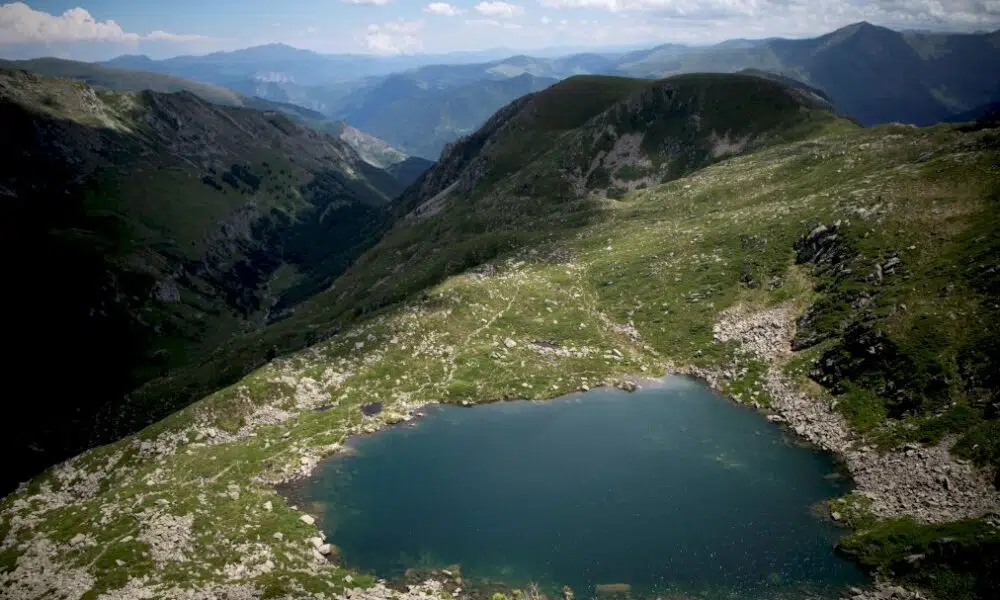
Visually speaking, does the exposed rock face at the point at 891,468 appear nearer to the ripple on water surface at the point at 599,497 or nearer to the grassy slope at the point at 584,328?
the grassy slope at the point at 584,328

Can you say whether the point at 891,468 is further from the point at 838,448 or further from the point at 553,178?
the point at 553,178

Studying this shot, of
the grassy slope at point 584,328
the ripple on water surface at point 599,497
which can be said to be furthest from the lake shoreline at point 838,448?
the grassy slope at point 584,328

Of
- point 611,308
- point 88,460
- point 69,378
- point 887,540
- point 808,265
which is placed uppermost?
point 808,265

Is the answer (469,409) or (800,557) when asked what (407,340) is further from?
(800,557)

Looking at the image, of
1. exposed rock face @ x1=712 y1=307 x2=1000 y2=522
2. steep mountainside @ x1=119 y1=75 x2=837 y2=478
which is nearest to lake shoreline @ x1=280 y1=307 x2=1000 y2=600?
exposed rock face @ x1=712 y1=307 x2=1000 y2=522

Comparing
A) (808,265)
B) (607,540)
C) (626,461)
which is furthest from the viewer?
(808,265)

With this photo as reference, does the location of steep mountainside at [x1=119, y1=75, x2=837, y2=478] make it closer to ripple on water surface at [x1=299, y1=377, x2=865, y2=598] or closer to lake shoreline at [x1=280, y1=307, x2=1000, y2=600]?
lake shoreline at [x1=280, y1=307, x2=1000, y2=600]

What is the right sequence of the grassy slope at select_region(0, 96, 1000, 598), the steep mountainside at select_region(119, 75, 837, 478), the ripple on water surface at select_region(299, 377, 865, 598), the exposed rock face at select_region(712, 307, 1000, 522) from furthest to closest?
the steep mountainside at select_region(119, 75, 837, 478)
the grassy slope at select_region(0, 96, 1000, 598)
the ripple on water surface at select_region(299, 377, 865, 598)
the exposed rock face at select_region(712, 307, 1000, 522)

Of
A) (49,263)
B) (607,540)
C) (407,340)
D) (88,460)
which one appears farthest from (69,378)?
(607,540)
